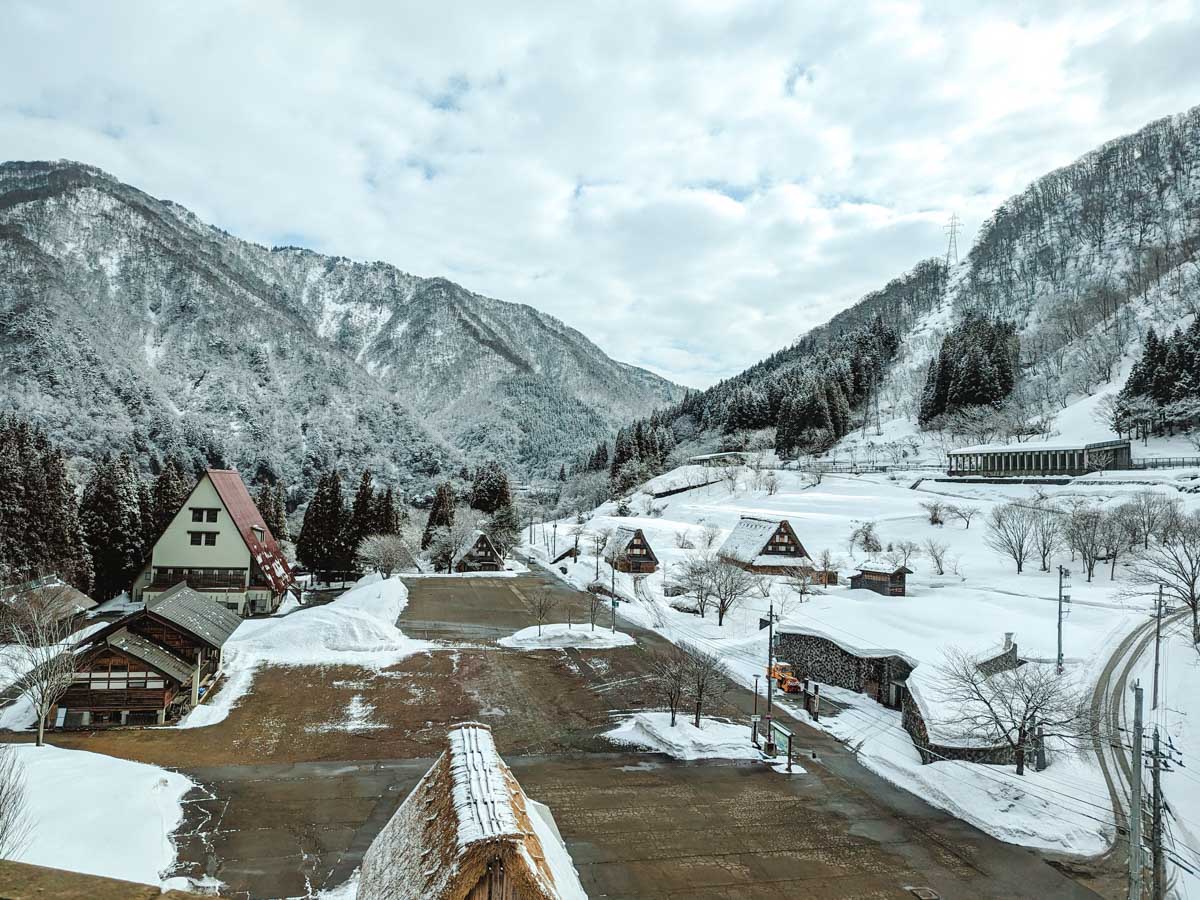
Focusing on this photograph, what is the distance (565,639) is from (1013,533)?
117 ft

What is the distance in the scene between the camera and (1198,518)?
44.2m

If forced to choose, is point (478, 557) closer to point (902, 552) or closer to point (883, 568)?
point (883, 568)

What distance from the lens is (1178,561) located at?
1240 inches

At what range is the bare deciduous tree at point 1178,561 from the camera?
1256 inches

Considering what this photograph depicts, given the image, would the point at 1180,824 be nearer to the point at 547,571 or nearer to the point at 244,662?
the point at 244,662

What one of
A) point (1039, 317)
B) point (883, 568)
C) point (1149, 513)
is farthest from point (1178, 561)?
point (1039, 317)

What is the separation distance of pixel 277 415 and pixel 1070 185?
229 metres

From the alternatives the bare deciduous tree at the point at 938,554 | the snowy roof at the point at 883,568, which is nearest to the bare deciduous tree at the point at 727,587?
the snowy roof at the point at 883,568

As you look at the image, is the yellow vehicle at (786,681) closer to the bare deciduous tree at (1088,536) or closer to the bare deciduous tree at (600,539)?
the bare deciduous tree at (1088,536)

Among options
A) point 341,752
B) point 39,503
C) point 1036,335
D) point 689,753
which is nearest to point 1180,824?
point 689,753

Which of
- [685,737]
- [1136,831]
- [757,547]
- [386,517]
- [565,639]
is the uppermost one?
[386,517]

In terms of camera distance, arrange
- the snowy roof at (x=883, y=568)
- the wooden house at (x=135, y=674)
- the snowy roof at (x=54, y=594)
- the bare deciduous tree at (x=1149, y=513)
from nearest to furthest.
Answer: the wooden house at (x=135, y=674)
the snowy roof at (x=54, y=594)
the snowy roof at (x=883, y=568)
the bare deciduous tree at (x=1149, y=513)

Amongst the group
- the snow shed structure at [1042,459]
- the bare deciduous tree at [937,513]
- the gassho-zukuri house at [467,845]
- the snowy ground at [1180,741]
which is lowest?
the snowy ground at [1180,741]

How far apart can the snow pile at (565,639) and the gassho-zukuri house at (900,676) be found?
30.2ft
